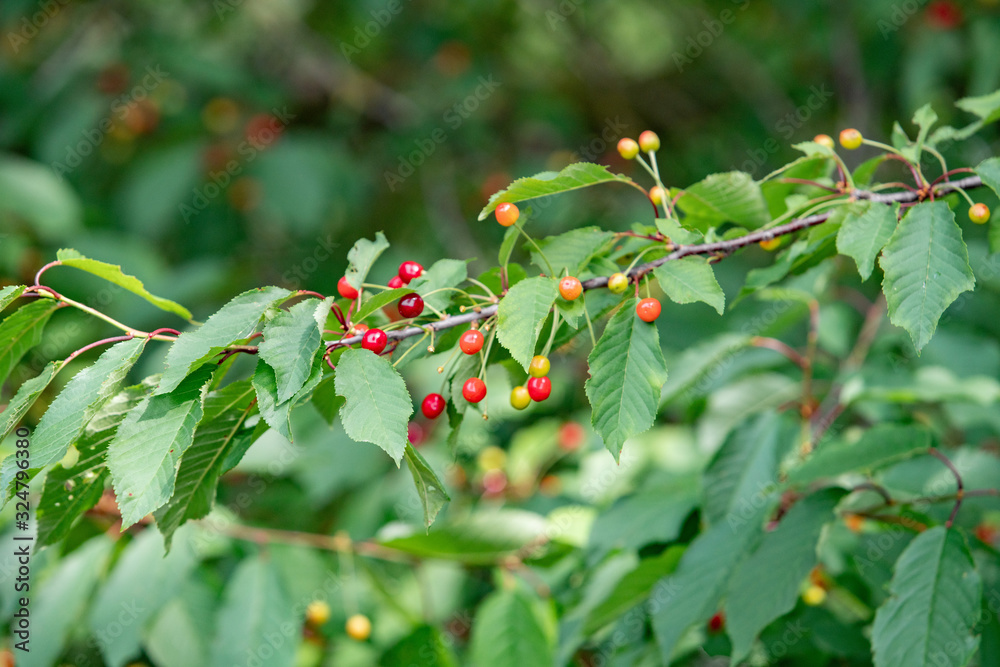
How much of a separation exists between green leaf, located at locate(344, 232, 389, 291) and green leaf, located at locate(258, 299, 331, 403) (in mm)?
109

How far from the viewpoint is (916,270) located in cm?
112

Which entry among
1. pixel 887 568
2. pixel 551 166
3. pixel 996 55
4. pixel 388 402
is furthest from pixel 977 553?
pixel 551 166

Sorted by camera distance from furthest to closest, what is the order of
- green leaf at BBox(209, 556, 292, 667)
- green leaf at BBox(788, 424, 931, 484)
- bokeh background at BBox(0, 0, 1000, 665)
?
bokeh background at BBox(0, 0, 1000, 665) → green leaf at BBox(209, 556, 292, 667) → green leaf at BBox(788, 424, 931, 484)

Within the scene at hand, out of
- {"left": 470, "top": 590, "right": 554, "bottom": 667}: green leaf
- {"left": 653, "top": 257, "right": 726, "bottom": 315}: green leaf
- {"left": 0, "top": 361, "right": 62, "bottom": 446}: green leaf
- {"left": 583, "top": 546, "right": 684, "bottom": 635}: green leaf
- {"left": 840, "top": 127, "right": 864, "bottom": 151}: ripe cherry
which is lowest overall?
{"left": 470, "top": 590, "right": 554, "bottom": 667}: green leaf

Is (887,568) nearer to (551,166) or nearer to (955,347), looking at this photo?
(955,347)

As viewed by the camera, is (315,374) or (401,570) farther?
(401,570)

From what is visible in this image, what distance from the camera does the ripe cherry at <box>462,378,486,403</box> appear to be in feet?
3.86

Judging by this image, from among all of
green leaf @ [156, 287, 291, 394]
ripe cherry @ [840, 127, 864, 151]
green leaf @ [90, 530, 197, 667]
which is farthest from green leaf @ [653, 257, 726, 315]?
green leaf @ [90, 530, 197, 667]

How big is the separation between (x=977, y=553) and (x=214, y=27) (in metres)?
5.10

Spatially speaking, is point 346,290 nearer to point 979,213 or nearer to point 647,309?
point 647,309

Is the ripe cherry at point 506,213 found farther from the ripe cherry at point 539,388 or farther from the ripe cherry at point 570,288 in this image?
the ripe cherry at point 539,388

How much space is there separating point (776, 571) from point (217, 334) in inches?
45.1

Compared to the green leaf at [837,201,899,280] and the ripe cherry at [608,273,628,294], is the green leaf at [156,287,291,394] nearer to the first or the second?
the ripe cherry at [608,273,628,294]

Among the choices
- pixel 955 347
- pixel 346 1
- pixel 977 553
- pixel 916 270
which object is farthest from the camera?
pixel 346 1
